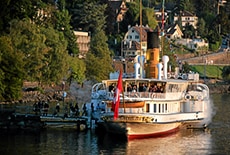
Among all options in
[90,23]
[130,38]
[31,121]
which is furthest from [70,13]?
[31,121]

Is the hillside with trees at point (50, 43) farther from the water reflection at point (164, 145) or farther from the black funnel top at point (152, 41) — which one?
the water reflection at point (164, 145)

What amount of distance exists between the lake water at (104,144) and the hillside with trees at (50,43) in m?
19.4

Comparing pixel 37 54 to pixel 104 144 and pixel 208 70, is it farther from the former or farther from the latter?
pixel 208 70

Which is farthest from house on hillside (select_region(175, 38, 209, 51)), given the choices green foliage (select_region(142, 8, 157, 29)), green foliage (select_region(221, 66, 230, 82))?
green foliage (select_region(221, 66, 230, 82))

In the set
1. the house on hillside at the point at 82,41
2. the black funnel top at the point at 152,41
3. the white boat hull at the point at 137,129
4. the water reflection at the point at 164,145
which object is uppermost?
the house on hillside at the point at 82,41

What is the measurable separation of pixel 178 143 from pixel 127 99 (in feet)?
12.6

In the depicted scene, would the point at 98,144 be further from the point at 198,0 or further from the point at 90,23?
the point at 198,0

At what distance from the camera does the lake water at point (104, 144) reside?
141ft

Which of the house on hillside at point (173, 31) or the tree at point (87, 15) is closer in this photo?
the tree at point (87, 15)

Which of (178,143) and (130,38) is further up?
(130,38)

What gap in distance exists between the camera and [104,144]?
149ft

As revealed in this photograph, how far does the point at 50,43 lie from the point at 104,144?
1409 inches

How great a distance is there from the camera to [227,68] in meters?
125

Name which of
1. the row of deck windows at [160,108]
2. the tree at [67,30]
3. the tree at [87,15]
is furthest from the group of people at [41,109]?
the tree at [87,15]
